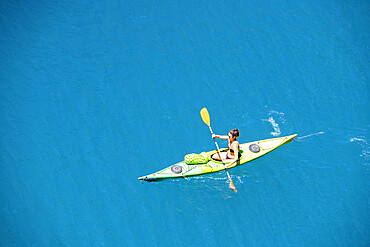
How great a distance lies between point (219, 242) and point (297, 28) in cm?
1414

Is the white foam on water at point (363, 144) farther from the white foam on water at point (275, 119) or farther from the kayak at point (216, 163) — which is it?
the white foam on water at point (275, 119)

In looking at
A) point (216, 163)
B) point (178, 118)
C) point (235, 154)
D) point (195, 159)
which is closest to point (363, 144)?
point (235, 154)

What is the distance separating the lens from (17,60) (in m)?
19.1

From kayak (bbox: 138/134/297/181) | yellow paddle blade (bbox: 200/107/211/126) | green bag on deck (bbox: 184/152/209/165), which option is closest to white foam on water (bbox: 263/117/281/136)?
kayak (bbox: 138/134/297/181)

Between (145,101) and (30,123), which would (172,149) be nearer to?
(145,101)

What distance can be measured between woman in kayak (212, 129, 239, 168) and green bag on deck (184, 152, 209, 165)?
1.57 feet

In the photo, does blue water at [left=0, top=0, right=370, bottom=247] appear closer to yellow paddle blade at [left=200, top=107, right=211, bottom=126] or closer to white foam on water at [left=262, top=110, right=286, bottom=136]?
white foam on water at [left=262, top=110, right=286, bottom=136]

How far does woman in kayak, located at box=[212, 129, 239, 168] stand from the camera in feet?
47.0

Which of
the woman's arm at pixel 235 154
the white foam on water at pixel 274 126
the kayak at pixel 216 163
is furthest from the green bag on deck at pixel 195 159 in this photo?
the white foam on water at pixel 274 126

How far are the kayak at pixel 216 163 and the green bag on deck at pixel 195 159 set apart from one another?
0.46ft

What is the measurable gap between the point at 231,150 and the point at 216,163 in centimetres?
91

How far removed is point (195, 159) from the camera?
14.9 metres

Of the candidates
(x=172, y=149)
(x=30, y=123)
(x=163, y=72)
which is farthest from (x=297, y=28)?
(x=30, y=123)

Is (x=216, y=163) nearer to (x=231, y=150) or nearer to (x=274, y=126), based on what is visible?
(x=231, y=150)
